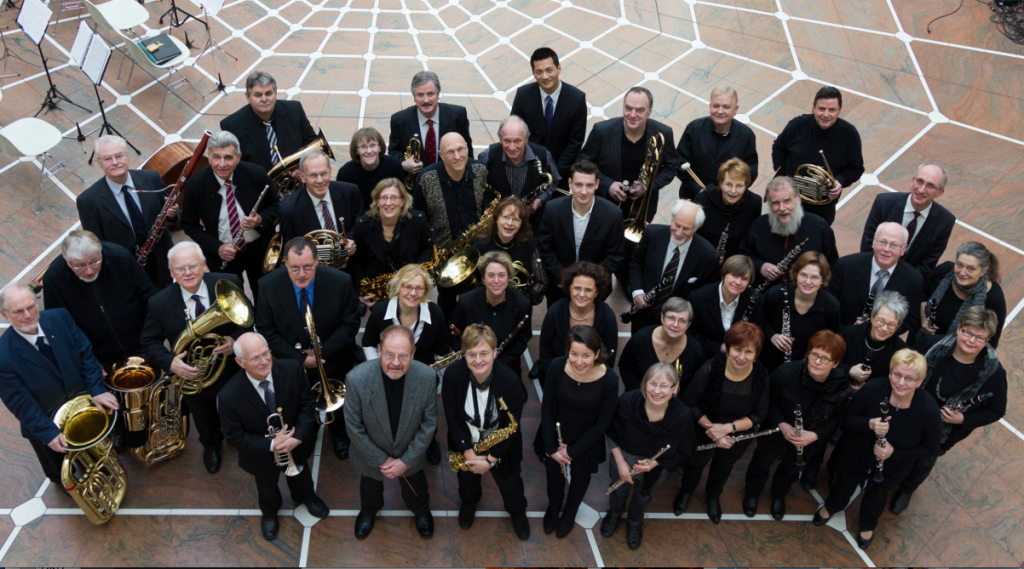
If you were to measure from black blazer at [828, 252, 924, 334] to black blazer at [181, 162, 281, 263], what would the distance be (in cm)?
389

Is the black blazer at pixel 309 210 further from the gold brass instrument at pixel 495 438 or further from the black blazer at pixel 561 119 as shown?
the gold brass instrument at pixel 495 438

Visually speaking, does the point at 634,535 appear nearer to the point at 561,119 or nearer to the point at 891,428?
the point at 891,428

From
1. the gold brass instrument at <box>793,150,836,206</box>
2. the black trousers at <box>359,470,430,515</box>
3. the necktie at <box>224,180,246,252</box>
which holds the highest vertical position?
the gold brass instrument at <box>793,150,836,206</box>

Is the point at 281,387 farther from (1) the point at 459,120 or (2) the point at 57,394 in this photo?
(1) the point at 459,120

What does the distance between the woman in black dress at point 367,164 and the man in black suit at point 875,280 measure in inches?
127

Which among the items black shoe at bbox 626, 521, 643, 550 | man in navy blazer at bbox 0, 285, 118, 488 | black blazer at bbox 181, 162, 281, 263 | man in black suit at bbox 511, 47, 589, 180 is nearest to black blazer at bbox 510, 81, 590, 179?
man in black suit at bbox 511, 47, 589, 180

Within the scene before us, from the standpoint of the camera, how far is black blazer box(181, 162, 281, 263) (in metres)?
4.96

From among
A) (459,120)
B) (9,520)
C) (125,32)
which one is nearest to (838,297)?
(459,120)

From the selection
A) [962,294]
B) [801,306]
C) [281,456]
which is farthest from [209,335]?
[962,294]

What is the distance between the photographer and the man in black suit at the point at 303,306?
4266 millimetres

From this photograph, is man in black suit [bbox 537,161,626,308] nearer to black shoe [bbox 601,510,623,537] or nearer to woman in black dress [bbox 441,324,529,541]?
woman in black dress [bbox 441,324,529,541]

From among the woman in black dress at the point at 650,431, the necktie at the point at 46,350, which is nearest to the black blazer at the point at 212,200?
the necktie at the point at 46,350

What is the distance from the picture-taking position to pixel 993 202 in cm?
700

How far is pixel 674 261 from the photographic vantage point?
4789 millimetres
